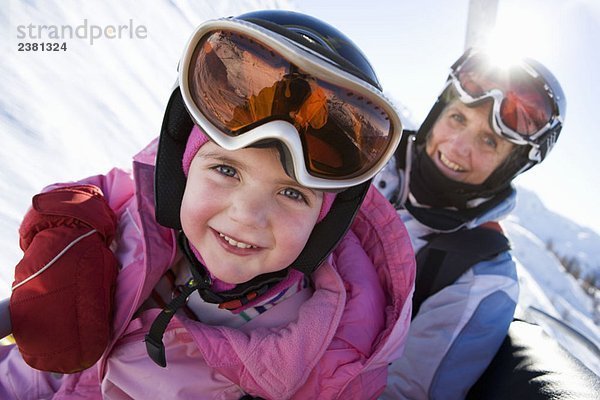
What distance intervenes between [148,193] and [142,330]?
1.14ft

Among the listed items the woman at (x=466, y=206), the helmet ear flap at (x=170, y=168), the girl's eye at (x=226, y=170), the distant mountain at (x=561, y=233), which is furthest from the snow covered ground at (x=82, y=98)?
the distant mountain at (x=561, y=233)

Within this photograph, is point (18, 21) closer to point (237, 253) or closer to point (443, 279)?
point (237, 253)

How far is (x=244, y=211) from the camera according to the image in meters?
0.86

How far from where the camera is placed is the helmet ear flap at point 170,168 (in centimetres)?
104

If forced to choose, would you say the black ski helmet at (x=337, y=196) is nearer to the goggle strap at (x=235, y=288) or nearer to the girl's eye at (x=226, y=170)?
the goggle strap at (x=235, y=288)

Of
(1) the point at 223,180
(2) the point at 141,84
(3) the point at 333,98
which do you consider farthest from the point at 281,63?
(2) the point at 141,84

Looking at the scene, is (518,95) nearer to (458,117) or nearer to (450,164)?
(458,117)

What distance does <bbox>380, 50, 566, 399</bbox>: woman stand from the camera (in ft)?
5.04

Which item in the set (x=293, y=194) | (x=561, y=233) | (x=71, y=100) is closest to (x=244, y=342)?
(x=293, y=194)

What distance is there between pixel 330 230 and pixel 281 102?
36 cm

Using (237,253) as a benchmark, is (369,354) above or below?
below

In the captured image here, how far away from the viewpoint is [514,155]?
182 cm

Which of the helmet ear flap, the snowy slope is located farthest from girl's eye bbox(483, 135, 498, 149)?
the snowy slope

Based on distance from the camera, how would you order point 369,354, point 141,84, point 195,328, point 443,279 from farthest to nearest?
point 141,84
point 443,279
point 369,354
point 195,328
